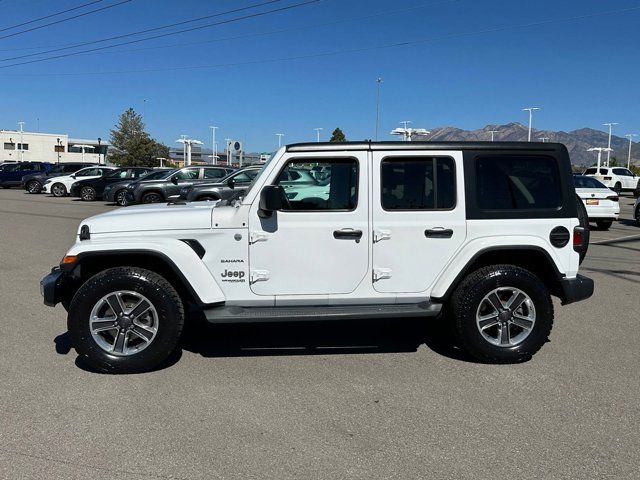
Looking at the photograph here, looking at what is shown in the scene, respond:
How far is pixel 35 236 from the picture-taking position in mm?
12688

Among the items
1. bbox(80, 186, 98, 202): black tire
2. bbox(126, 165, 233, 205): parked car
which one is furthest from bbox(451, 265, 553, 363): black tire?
bbox(80, 186, 98, 202): black tire

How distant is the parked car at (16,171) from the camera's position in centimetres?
3547

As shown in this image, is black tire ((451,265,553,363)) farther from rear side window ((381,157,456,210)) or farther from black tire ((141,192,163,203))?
black tire ((141,192,163,203))

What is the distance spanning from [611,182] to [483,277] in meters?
35.4

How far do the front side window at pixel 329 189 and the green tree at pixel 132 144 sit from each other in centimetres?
7091

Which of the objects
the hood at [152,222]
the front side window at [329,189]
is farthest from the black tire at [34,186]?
the front side window at [329,189]

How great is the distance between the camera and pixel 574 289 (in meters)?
4.90

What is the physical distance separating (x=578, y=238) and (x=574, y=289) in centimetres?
45

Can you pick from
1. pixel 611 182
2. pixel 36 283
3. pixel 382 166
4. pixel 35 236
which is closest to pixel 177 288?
pixel 382 166

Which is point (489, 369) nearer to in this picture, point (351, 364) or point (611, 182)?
point (351, 364)

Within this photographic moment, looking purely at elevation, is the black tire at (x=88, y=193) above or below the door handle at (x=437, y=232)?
below

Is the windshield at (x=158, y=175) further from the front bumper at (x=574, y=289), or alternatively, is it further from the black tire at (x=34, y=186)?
the front bumper at (x=574, y=289)

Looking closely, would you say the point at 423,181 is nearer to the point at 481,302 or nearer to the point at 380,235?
the point at 380,235

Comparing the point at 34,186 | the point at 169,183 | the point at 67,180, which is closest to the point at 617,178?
the point at 169,183
